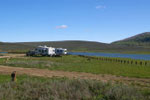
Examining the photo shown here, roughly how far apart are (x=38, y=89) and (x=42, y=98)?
4.49 feet

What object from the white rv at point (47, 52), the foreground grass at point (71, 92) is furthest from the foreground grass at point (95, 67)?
the white rv at point (47, 52)

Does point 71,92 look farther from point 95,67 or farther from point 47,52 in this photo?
point 47,52

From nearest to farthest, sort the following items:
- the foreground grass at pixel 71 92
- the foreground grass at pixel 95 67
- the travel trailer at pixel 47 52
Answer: the foreground grass at pixel 71 92 < the foreground grass at pixel 95 67 < the travel trailer at pixel 47 52

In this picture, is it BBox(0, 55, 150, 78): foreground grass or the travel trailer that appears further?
the travel trailer

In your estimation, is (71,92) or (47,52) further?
(47,52)

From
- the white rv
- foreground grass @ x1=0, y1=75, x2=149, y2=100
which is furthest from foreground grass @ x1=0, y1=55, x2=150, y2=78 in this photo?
the white rv

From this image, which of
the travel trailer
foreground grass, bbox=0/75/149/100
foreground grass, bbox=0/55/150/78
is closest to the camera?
foreground grass, bbox=0/75/149/100

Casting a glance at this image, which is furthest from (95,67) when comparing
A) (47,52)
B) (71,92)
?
(47,52)

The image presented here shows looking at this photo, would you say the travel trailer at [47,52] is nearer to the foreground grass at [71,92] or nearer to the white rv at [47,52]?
the white rv at [47,52]

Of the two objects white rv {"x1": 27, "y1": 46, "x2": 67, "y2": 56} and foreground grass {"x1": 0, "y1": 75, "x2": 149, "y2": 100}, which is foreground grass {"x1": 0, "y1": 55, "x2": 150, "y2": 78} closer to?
foreground grass {"x1": 0, "y1": 75, "x2": 149, "y2": 100}

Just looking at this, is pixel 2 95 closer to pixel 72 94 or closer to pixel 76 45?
pixel 72 94

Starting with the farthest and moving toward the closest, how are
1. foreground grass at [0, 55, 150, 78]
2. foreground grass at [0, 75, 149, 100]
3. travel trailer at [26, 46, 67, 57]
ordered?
travel trailer at [26, 46, 67, 57]
foreground grass at [0, 55, 150, 78]
foreground grass at [0, 75, 149, 100]

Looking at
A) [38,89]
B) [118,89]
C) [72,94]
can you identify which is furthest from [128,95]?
[38,89]

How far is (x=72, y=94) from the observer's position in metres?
8.35
